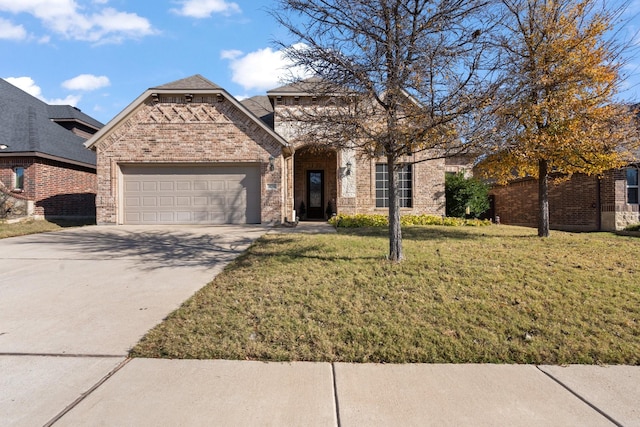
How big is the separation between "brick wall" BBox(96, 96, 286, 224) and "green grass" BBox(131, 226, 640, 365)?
7.70 meters

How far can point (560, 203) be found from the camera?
1709 centimetres

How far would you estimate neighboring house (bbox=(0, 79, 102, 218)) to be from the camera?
1609 centimetres

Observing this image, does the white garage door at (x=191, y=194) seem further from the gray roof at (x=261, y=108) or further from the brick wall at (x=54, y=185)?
the brick wall at (x=54, y=185)

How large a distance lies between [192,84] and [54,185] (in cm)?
893

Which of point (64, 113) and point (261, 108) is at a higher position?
point (64, 113)

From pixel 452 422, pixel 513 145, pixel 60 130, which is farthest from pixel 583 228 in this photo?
pixel 60 130

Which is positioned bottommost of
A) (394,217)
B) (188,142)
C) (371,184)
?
(394,217)

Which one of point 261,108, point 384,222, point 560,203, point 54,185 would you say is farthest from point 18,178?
point 560,203

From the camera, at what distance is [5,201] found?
14922 millimetres

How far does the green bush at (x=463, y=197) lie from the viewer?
686 inches

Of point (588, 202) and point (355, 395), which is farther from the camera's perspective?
point (588, 202)

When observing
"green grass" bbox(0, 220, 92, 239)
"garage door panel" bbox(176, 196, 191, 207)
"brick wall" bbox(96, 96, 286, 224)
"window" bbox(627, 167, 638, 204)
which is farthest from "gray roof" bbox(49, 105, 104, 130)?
"window" bbox(627, 167, 638, 204)

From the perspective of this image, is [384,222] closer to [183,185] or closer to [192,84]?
[183,185]

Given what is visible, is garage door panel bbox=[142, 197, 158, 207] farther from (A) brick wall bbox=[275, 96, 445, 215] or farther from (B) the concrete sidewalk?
(B) the concrete sidewalk
